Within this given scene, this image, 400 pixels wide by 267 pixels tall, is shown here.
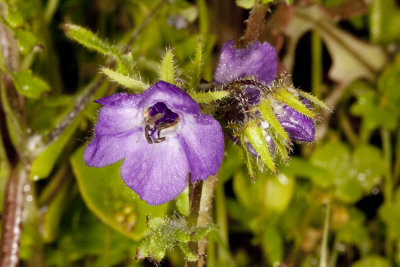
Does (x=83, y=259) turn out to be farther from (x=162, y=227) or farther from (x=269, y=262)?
(x=162, y=227)

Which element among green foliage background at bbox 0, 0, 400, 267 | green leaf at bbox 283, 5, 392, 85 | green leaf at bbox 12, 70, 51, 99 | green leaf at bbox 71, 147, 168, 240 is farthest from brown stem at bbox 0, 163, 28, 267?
green leaf at bbox 283, 5, 392, 85

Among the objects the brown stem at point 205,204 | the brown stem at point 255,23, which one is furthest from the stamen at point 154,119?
the brown stem at point 255,23

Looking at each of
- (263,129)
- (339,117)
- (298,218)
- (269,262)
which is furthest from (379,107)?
(263,129)

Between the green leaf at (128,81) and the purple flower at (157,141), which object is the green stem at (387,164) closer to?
the purple flower at (157,141)

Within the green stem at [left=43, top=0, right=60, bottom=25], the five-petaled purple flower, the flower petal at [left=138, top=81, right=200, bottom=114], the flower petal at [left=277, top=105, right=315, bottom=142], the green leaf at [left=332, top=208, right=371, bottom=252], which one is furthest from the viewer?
the green leaf at [left=332, top=208, right=371, bottom=252]

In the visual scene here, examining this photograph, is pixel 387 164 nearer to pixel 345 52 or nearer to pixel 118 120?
pixel 345 52

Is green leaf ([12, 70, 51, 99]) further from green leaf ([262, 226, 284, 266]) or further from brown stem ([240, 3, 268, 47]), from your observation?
green leaf ([262, 226, 284, 266])

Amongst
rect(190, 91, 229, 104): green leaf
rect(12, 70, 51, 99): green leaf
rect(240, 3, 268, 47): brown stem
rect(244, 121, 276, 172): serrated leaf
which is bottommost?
rect(12, 70, 51, 99): green leaf
